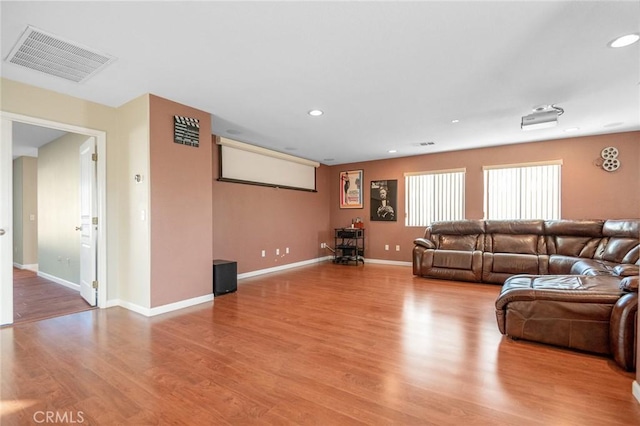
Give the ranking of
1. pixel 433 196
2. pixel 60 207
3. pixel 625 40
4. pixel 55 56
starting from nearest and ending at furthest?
pixel 625 40
pixel 55 56
pixel 60 207
pixel 433 196

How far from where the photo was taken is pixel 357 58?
2.53 m

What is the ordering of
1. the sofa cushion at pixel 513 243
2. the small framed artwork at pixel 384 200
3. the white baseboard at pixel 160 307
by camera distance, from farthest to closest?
the small framed artwork at pixel 384 200 < the sofa cushion at pixel 513 243 < the white baseboard at pixel 160 307

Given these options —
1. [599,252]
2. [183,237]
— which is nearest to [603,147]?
[599,252]

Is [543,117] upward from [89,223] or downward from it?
upward

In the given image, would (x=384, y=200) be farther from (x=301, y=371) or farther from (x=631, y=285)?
(x=301, y=371)

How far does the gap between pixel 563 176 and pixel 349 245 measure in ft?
14.6

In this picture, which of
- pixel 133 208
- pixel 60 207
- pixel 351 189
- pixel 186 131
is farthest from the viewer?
pixel 351 189

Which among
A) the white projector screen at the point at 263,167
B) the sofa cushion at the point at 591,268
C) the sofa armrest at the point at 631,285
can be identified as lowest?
the sofa cushion at the point at 591,268

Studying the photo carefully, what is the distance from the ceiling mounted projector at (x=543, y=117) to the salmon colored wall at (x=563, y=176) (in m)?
1.87

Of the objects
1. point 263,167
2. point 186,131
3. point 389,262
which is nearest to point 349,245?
point 389,262

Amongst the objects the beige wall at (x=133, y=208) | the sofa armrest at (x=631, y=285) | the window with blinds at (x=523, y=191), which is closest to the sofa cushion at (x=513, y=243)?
the window with blinds at (x=523, y=191)

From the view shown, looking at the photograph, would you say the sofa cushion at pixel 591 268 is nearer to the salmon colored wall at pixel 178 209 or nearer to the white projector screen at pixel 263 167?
the salmon colored wall at pixel 178 209

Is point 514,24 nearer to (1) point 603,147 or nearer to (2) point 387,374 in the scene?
(2) point 387,374

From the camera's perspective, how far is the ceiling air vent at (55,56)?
7.36ft
